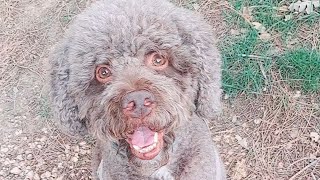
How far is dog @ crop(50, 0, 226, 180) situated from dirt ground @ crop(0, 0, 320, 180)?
32.0 inches

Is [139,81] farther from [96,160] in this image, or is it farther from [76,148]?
[76,148]

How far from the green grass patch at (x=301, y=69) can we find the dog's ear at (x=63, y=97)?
1.41 metres

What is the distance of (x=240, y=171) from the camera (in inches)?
144

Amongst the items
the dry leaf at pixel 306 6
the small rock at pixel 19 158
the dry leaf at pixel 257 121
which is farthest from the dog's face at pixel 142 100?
the dry leaf at pixel 306 6

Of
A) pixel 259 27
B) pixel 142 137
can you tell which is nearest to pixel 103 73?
pixel 142 137

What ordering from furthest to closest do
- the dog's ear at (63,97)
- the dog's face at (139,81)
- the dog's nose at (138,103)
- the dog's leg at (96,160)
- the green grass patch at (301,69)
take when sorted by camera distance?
1. the green grass patch at (301,69)
2. the dog's leg at (96,160)
3. the dog's ear at (63,97)
4. the dog's face at (139,81)
5. the dog's nose at (138,103)

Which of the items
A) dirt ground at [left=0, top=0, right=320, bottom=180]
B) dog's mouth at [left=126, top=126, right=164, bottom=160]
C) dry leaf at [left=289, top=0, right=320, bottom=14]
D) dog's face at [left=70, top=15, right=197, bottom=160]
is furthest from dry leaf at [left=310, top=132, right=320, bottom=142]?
dog's mouth at [left=126, top=126, right=164, bottom=160]

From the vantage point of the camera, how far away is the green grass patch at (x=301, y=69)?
12.4ft

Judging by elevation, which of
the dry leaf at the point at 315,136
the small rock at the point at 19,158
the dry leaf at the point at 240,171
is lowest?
the small rock at the point at 19,158

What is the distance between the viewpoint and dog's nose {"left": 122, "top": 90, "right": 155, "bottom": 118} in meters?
2.42

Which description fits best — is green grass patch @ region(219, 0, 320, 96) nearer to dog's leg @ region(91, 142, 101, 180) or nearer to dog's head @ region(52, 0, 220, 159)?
dog's leg @ region(91, 142, 101, 180)

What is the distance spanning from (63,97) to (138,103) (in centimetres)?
54

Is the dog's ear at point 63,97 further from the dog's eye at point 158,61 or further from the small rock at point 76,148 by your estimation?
the small rock at point 76,148

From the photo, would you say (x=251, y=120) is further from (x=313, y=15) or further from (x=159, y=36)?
(x=159, y=36)
